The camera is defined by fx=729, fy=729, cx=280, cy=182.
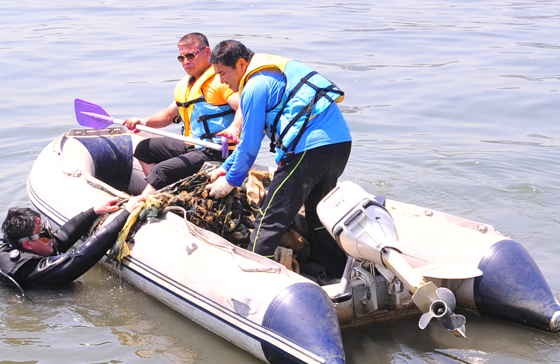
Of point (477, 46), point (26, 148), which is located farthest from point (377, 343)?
point (477, 46)

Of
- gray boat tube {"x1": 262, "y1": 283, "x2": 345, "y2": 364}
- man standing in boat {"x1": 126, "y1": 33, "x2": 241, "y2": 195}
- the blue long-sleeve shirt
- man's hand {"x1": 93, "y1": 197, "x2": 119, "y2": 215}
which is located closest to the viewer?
gray boat tube {"x1": 262, "y1": 283, "x2": 345, "y2": 364}

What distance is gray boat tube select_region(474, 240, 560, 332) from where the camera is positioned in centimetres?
421

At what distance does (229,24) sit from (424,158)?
8740 mm

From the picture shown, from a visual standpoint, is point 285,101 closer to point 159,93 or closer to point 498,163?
point 498,163

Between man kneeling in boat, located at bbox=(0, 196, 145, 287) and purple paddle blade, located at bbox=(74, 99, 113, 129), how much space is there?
5.73 feet

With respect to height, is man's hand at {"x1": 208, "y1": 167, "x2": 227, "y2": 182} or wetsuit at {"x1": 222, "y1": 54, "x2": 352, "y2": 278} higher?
wetsuit at {"x1": 222, "y1": 54, "x2": 352, "y2": 278}

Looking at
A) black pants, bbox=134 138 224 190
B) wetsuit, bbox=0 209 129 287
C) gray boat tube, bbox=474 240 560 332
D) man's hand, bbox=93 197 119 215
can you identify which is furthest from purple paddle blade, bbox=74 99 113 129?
gray boat tube, bbox=474 240 560 332

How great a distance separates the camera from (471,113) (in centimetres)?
968

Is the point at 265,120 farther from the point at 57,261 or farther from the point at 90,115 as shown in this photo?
the point at 90,115

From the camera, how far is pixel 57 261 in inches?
184

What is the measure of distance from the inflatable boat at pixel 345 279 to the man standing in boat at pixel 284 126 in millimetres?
263

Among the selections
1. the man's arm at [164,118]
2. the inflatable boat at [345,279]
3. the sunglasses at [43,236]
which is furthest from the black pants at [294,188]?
the man's arm at [164,118]

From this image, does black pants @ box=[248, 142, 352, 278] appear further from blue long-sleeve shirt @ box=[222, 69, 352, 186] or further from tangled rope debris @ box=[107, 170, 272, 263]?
tangled rope debris @ box=[107, 170, 272, 263]

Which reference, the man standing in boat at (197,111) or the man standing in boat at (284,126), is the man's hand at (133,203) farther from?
the man standing in boat at (284,126)
